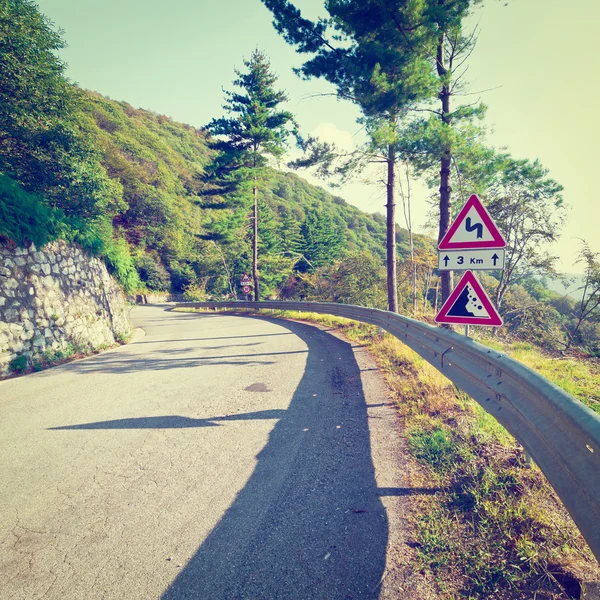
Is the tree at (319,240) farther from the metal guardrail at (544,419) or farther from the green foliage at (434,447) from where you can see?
the green foliage at (434,447)

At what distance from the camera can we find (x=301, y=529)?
241 cm

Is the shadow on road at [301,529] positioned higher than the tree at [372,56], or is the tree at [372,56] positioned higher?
the tree at [372,56]

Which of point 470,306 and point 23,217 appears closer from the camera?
point 470,306

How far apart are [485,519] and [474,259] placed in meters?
2.95

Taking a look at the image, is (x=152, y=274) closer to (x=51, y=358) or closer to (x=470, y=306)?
(x=51, y=358)

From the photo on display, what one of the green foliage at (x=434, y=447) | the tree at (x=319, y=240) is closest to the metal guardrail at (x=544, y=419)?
the green foliage at (x=434, y=447)

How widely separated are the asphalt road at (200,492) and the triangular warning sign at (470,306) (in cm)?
159

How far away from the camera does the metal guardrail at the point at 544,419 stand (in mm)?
1633

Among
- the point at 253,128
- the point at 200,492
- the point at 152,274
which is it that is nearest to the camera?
the point at 200,492

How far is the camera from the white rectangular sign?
4055mm

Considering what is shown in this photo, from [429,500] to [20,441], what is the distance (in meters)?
4.48

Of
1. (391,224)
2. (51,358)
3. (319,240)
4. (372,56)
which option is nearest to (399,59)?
(372,56)

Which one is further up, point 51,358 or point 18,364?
point 18,364

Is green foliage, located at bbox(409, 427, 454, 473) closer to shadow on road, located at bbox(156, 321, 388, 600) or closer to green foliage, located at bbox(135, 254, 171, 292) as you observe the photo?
shadow on road, located at bbox(156, 321, 388, 600)
